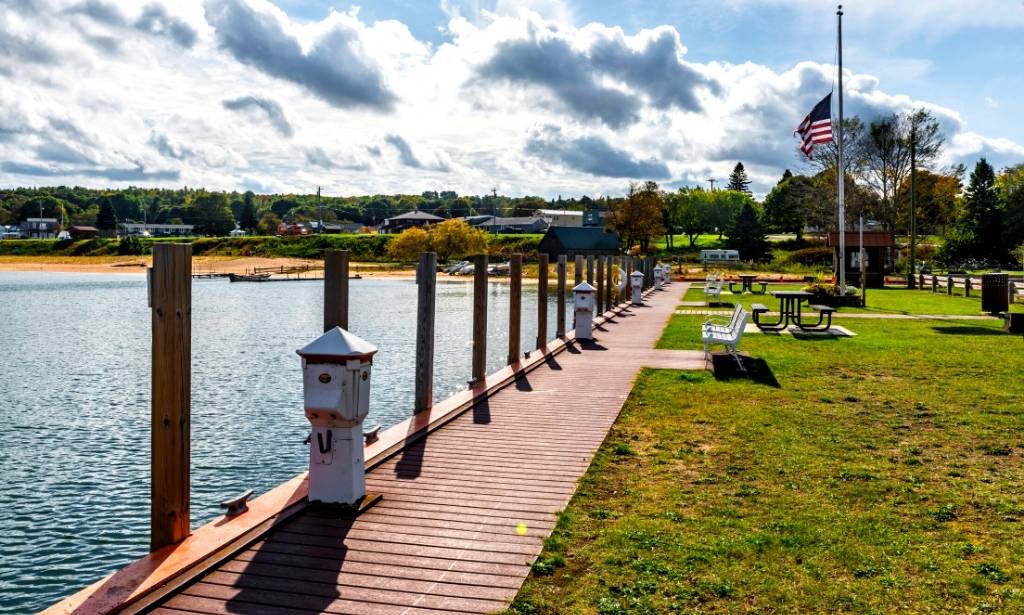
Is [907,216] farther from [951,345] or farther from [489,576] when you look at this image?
[489,576]

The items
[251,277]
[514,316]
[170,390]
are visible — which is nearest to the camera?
[170,390]

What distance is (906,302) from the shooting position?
30469 mm

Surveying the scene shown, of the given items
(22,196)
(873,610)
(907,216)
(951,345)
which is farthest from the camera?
(22,196)

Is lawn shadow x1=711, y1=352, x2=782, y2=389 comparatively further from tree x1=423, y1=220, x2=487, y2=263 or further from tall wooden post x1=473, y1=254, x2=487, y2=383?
tree x1=423, y1=220, x2=487, y2=263

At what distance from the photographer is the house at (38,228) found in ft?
504

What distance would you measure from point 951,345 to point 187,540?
15.9 meters

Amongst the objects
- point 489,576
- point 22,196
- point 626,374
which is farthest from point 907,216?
point 22,196

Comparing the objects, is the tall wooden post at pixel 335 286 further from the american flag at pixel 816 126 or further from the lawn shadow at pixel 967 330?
the american flag at pixel 816 126

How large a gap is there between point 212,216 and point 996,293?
458 feet

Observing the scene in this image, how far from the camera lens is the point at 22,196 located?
195m

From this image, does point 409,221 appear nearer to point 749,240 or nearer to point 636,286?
point 749,240

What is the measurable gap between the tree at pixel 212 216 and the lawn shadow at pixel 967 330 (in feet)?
450

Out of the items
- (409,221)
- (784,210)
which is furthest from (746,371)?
(409,221)

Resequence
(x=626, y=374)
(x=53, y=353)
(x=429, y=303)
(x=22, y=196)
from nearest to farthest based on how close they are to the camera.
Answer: (x=429, y=303)
(x=626, y=374)
(x=53, y=353)
(x=22, y=196)
